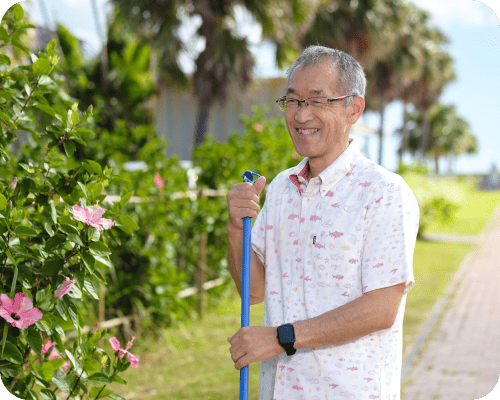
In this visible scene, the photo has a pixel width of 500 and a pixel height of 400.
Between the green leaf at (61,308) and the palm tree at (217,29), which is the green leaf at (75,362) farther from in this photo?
the palm tree at (217,29)

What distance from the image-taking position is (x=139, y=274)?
5328 mm

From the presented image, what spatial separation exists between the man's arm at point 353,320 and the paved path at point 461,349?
137 inches

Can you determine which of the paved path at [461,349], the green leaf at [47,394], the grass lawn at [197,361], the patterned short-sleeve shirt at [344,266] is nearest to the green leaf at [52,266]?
the green leaf at [47,394]

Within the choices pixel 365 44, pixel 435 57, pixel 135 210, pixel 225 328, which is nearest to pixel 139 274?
pixel 135 210

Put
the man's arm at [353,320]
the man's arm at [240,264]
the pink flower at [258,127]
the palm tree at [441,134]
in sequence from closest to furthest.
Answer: the man's arm at [353,320] < the man's arm at [240,264] < the pink flower at [258,127] < the palm tree at [441,134]

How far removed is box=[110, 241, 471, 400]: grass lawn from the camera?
4699mm

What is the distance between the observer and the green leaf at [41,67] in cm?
209

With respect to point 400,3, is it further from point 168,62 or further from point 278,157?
point 278,157

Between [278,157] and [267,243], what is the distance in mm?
5775

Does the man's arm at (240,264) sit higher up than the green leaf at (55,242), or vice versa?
the green leaf at (55,242)

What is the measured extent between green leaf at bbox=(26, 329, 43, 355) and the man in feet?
2.20

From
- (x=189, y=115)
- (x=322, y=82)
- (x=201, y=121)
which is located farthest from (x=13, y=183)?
(x=189, y=115)

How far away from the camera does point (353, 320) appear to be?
1747 millimetres

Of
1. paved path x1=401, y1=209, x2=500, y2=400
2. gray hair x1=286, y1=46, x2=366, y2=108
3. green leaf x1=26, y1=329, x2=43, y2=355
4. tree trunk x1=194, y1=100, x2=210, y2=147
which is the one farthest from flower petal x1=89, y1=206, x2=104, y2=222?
tree trunk x1=194, y1=100, x2=210, y2=147
